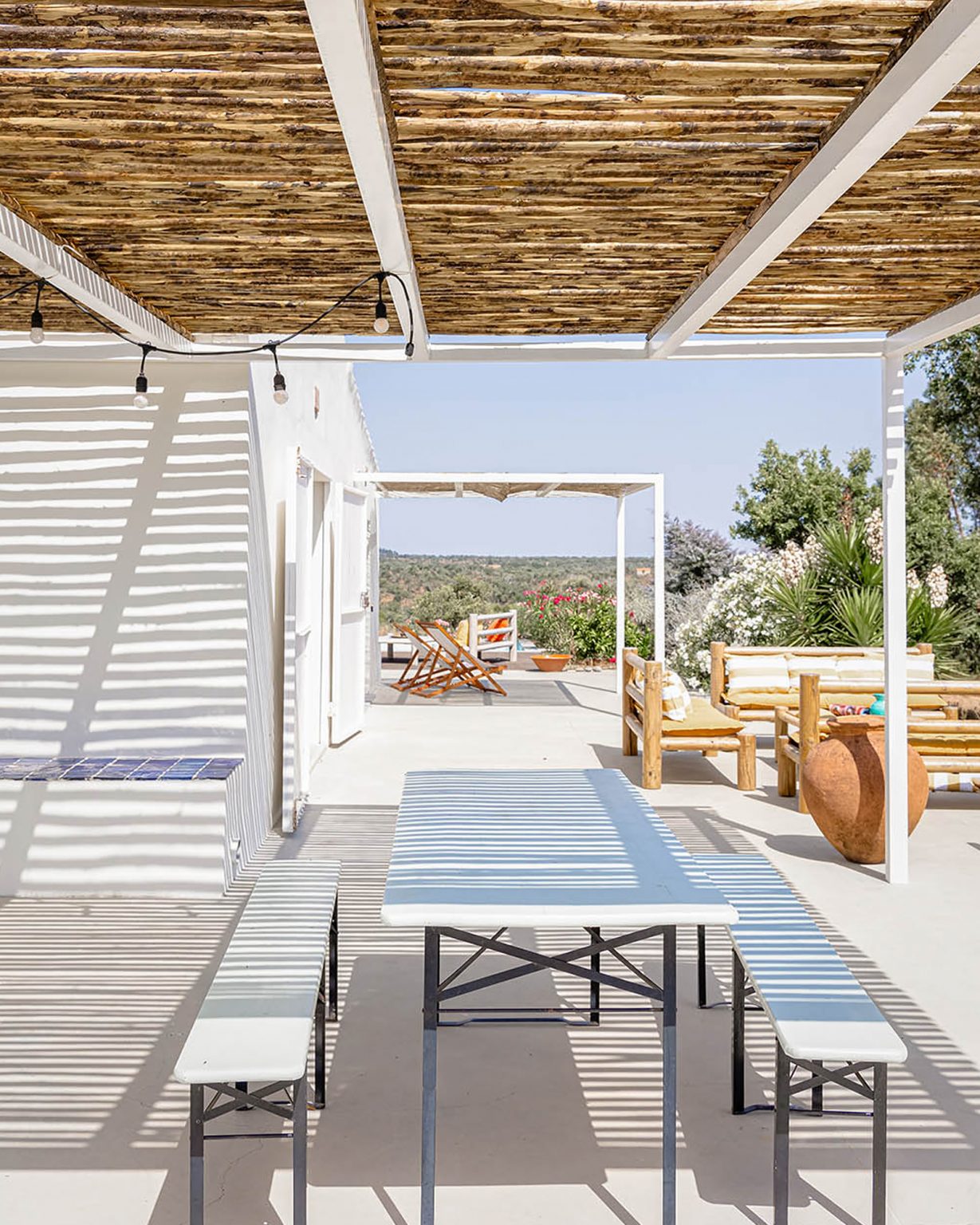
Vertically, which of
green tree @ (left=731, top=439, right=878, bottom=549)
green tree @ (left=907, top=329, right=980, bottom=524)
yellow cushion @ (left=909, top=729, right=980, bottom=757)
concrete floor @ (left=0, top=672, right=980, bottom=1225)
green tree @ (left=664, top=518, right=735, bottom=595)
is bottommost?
concrete floor @ (left=0, top=672, right=980, bottom=1225)

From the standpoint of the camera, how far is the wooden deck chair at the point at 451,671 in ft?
44.5

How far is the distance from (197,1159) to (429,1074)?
54 centimetres

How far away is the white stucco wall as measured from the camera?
5738 millimetres

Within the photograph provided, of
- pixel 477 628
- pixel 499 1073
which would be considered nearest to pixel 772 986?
pixel 499 1073

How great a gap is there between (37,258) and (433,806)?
2.27 m

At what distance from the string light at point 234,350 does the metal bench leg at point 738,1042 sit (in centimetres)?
257

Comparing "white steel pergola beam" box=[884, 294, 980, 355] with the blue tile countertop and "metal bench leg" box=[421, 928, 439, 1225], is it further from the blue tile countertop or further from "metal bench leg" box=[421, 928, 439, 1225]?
the blue tile countertop

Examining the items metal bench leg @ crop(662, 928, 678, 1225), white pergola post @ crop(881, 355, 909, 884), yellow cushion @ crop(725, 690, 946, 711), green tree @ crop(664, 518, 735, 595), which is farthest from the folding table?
green tree @ crop(664, 518, 735, 595)

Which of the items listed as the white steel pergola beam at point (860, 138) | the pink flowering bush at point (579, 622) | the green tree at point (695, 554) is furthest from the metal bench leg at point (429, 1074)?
the green tree at point (695, 554)

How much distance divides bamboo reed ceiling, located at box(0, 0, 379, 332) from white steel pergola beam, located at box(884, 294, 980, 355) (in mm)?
2527

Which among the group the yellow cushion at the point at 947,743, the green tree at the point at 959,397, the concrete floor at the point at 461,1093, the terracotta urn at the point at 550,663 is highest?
the green tree at the point at 959,397

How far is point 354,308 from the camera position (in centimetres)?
473

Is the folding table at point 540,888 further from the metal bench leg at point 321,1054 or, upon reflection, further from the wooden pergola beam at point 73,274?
the wooden pergola beam at point 73,274

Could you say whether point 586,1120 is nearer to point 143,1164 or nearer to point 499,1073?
point 499,1073
